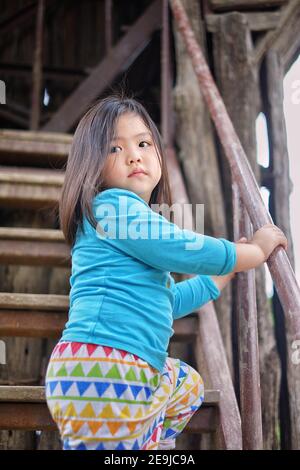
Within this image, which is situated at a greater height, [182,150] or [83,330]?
[182,150]

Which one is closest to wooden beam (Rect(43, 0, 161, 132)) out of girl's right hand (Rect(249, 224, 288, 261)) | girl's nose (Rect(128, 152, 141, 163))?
girl's nose (Rect(128, 152, 141, 163))

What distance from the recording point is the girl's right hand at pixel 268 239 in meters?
1.30

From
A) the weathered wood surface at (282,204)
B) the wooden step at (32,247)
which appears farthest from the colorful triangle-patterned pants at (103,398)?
the weathered wood surface at (282,204)

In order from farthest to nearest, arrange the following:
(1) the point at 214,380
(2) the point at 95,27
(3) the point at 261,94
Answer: (2) the point at 95,27 → (3) the point at 261,94 → (1) the point at 214,380

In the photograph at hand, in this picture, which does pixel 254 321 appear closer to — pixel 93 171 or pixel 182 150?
pixel 93 171

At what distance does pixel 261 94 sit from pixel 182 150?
0.58 m

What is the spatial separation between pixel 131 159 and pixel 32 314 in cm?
76

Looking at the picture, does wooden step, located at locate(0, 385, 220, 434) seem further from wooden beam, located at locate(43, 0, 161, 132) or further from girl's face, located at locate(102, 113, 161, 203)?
wooden beam, located at locate(43, 0, 161, 132)

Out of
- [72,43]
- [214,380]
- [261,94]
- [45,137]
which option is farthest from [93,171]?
[72,43]

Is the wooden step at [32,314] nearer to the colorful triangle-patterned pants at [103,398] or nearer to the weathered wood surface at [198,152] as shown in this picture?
the colorful triangle-patterned pants at [103,398]

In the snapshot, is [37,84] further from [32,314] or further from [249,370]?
[249,370]

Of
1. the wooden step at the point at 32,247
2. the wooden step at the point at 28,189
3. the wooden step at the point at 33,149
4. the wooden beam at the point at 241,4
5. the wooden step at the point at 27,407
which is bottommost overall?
the wooden step at the point at 27,407

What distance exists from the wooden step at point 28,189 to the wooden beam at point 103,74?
1.34m

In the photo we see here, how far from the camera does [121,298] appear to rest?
1276mm
